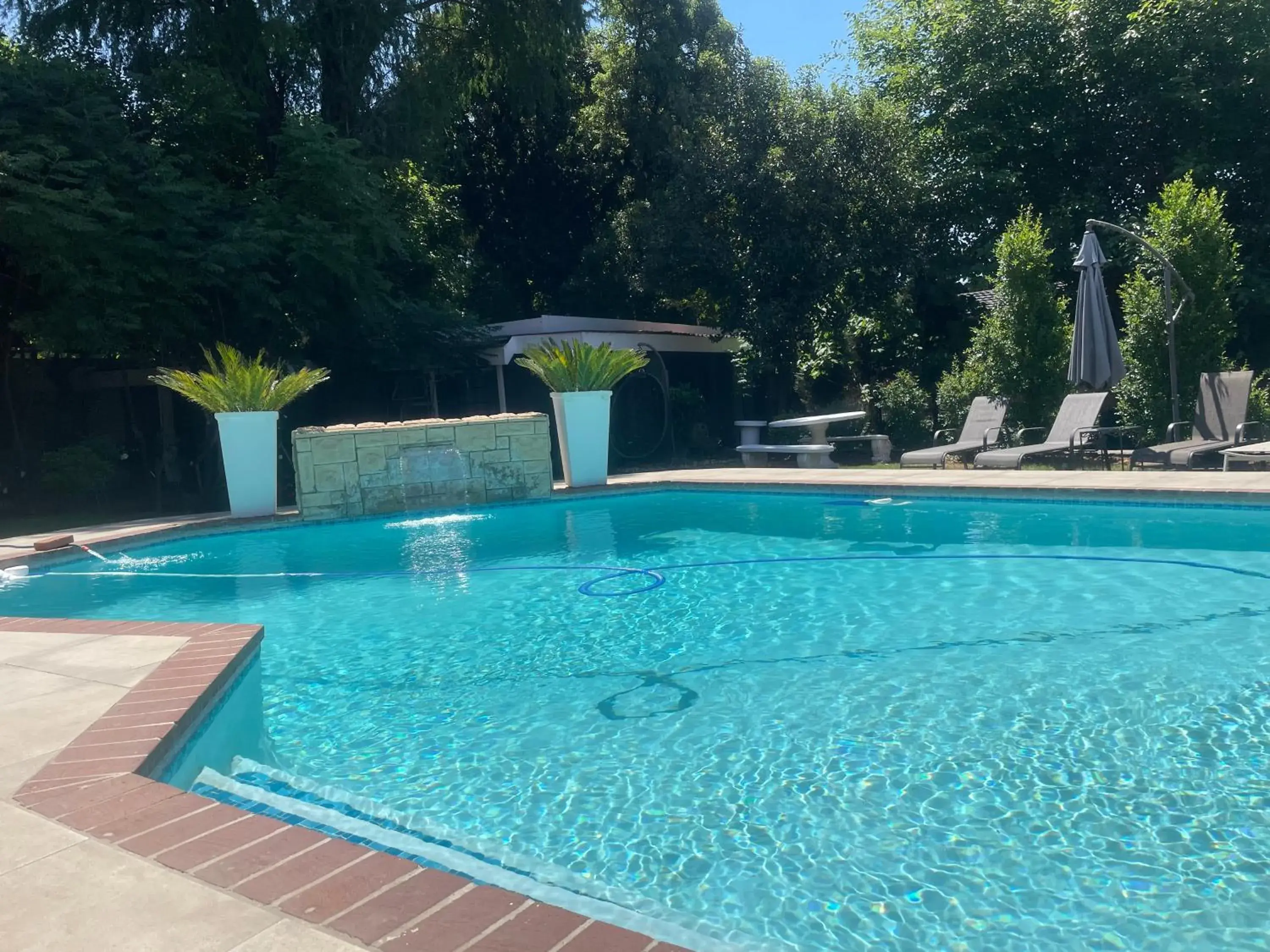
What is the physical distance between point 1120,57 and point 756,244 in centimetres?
676

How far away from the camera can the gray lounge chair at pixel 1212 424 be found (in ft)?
33.7

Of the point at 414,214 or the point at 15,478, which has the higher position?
the point at 414,214

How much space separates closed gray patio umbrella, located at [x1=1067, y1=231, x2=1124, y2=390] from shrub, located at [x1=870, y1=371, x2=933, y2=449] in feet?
12.9

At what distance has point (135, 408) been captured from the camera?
17312 mm

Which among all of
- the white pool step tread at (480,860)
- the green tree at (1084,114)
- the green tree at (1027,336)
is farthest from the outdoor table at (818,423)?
the white pool step tread at (480,860)

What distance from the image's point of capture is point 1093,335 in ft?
36.9

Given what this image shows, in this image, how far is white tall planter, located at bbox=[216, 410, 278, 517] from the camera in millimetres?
10414

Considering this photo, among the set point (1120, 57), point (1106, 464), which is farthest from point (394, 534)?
point (1120, 57)

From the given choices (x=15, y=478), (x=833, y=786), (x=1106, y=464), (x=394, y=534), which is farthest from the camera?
(x=15, y=478)

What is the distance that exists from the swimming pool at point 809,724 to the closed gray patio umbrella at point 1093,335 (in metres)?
3.52

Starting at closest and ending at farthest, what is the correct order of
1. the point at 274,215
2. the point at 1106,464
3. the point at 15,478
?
the point at 1106,464, the point at 274,215, the point at 15,478

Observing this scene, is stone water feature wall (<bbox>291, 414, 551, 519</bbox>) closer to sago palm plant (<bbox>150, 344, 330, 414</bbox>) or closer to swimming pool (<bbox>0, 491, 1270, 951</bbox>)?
sago palm plant (<bbox>150, 344, 330, 414</bbox>)

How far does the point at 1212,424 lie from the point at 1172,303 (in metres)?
1.66

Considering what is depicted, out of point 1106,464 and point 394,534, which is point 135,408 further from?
point 1106,464
